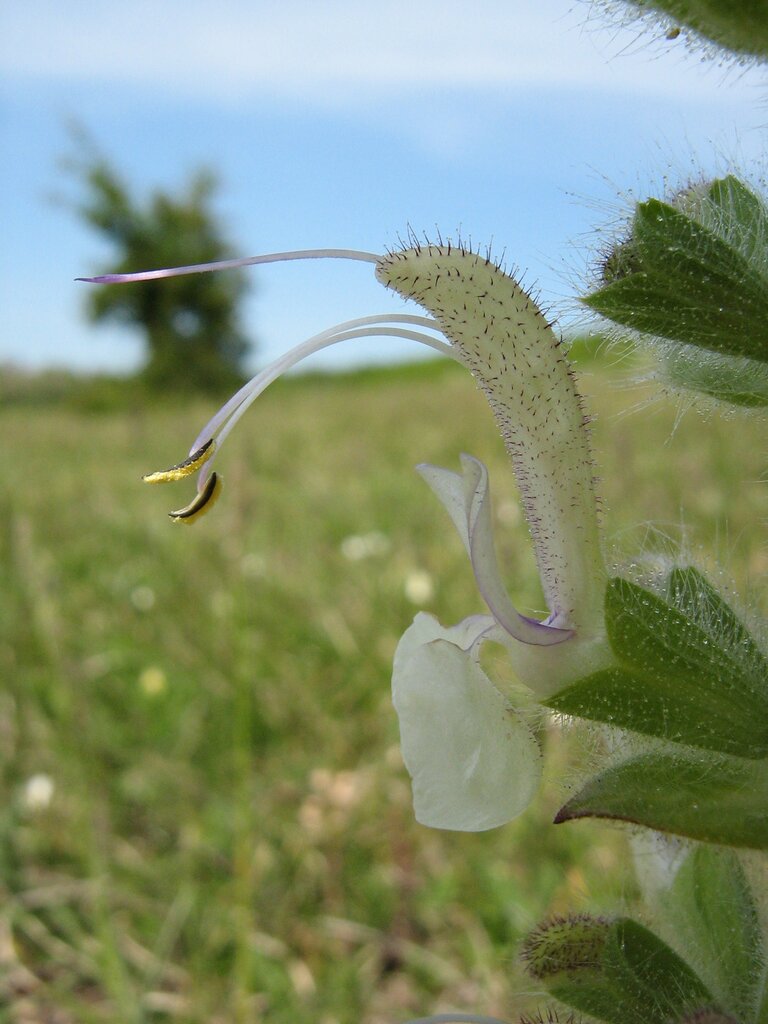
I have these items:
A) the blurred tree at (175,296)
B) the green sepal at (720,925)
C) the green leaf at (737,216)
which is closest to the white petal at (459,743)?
the green sepal at (720,925)

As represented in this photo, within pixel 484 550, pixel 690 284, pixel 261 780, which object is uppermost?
pixel 690 284

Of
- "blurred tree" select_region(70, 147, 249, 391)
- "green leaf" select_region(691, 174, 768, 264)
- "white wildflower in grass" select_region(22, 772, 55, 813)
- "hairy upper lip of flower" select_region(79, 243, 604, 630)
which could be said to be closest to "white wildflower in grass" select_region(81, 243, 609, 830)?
"hairy upper lip of flower" select_region(79, 243, 604, 630)

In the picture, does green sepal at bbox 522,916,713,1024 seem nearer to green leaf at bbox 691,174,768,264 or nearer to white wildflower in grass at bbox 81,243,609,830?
white wildflower in grass at bbox 81,243,609,830

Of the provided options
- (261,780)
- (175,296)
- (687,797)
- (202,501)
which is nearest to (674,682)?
(687,797)

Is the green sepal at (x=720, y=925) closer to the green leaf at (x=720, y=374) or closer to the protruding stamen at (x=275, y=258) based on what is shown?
the green leaf at (x=720, y=374)

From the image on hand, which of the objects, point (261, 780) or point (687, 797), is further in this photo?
point (261, 780)

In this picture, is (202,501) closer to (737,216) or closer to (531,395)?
(531,395)
